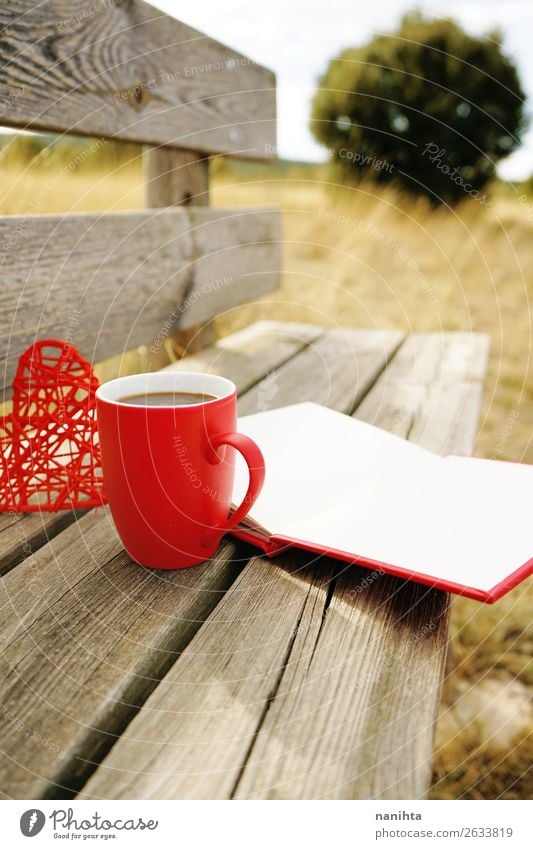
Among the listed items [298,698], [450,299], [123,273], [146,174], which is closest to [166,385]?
[298,698]

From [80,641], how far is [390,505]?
33cm

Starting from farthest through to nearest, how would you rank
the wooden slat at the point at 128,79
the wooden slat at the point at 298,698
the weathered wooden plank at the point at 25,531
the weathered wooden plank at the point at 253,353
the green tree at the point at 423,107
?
the green tree at the point at 423,107 < the weathered wooden plank at the point at 253,353 < the wooden slat at the point at 128,79 < the weathered wooden plank at the point at 25,531 < the wooden slat at the point at 298,698

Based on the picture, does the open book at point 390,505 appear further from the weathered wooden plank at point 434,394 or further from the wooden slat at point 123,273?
the wooden slat at point 123,273

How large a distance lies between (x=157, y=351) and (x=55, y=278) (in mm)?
581

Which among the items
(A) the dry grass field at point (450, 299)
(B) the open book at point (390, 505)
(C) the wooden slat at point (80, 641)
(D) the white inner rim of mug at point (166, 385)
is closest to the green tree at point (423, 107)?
(A) the dry grass field at point (450, 299)

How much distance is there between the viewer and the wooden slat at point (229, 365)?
73cm

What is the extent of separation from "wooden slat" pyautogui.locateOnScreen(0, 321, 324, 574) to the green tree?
3.39m

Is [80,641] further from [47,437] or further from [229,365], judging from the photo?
[229,365]

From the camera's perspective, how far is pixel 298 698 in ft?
1.65

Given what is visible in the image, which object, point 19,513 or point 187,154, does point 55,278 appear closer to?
point 19,513

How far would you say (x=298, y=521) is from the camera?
0.69 metres

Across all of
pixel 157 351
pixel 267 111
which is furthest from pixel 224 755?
pixel 267 111

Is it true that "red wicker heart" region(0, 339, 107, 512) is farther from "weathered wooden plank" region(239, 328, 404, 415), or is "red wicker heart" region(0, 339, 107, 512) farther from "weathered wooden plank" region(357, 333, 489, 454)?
"weathered wooden plank" region(357, 333, 489, 454)

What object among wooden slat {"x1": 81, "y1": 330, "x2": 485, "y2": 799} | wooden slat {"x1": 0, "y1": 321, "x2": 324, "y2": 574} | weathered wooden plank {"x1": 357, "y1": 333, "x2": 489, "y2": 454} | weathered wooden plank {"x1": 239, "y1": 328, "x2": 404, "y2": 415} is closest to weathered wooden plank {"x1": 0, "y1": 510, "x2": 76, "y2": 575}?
wooden slat {"x1": 0, "y1": 321, "x2": 324, "y2": 574}
